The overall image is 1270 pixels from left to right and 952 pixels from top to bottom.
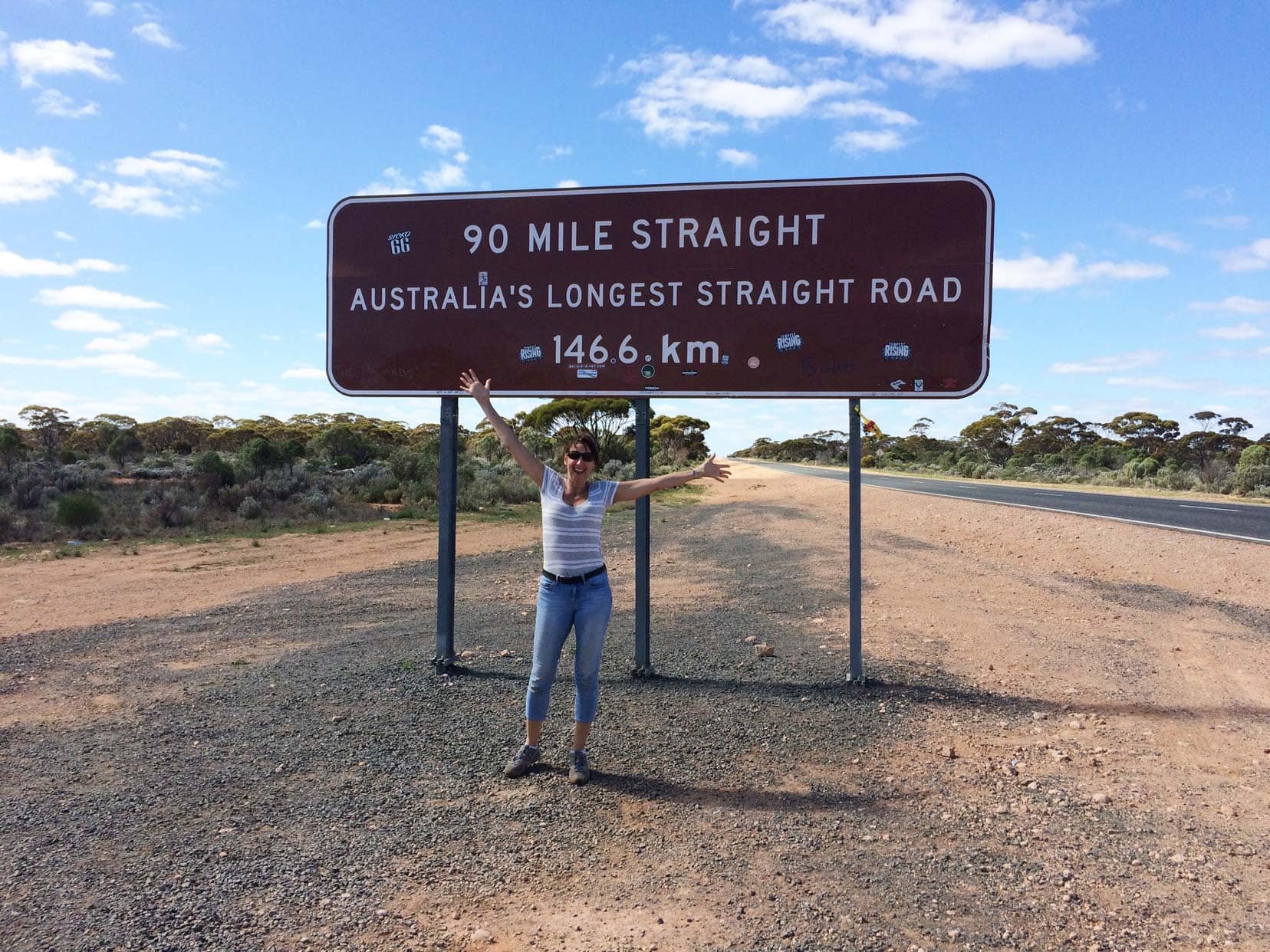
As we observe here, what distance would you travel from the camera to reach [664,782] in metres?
4.19

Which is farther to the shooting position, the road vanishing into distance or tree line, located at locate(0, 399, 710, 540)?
tree line, located at locate(0, 399, 710, 540)

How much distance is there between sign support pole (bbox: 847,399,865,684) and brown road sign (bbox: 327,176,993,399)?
275 mm

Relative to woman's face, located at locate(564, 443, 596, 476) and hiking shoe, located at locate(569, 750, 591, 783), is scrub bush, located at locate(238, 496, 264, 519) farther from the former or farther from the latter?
woman's face, located at locate(564, 443, 596, 476)

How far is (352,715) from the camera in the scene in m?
5.18

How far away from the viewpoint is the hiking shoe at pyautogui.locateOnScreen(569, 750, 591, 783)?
13.5 feet

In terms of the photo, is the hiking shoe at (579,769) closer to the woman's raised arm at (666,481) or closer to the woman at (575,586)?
the woman at (575,586)

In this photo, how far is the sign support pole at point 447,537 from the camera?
20.2 ft

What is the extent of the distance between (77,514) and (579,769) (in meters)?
16.0

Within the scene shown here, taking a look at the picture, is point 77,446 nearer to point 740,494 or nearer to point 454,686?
point 740,494

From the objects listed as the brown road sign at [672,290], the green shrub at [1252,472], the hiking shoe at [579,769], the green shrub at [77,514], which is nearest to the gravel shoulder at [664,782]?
Result: the hiking shoe at [579,769]

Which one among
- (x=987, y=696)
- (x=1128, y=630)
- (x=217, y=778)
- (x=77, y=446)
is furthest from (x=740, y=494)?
(x=77, y=446)

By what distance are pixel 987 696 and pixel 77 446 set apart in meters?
48.8

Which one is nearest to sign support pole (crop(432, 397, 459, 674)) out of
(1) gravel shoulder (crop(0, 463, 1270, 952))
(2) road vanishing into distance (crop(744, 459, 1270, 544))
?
(1) gravel shoulder (crop(0, 463, 1270, 952))

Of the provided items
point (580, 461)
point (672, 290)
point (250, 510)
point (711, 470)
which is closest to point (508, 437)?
point (580, 461)
